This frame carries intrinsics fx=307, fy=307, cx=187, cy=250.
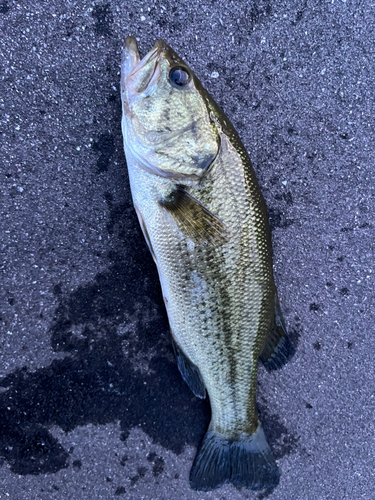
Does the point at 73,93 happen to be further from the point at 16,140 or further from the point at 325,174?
the point at 325,174

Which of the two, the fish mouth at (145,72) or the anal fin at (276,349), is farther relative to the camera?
the anal fin at (276,349)

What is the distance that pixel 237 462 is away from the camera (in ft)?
6.08

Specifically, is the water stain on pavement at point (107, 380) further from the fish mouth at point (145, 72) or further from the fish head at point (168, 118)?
the fish mouth at point (145, 72)

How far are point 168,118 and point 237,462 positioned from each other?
199cm

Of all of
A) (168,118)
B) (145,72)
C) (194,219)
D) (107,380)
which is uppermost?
(145,72)

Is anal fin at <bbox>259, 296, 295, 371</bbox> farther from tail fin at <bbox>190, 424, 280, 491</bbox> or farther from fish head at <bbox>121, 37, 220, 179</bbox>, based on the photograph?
fish head at <bbox>121, 37, 220, 179</bbox>

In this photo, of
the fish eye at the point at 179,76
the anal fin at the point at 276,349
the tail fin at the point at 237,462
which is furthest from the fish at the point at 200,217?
the tail fin at the point at 237,462

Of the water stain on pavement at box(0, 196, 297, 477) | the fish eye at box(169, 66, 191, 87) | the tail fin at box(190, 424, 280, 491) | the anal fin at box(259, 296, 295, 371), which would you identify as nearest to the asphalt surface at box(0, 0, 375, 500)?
the water stain on pavement at box(0, 196, 297, 477)

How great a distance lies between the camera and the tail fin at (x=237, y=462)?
6.08 ft

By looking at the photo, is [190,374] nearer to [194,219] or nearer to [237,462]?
[237,462]

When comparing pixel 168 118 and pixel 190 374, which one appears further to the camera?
pixel 190 374

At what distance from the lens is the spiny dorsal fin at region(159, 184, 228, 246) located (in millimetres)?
1483

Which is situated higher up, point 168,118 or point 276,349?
point 168,118

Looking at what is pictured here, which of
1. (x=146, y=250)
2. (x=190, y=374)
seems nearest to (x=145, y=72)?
(x=146, y=250)
